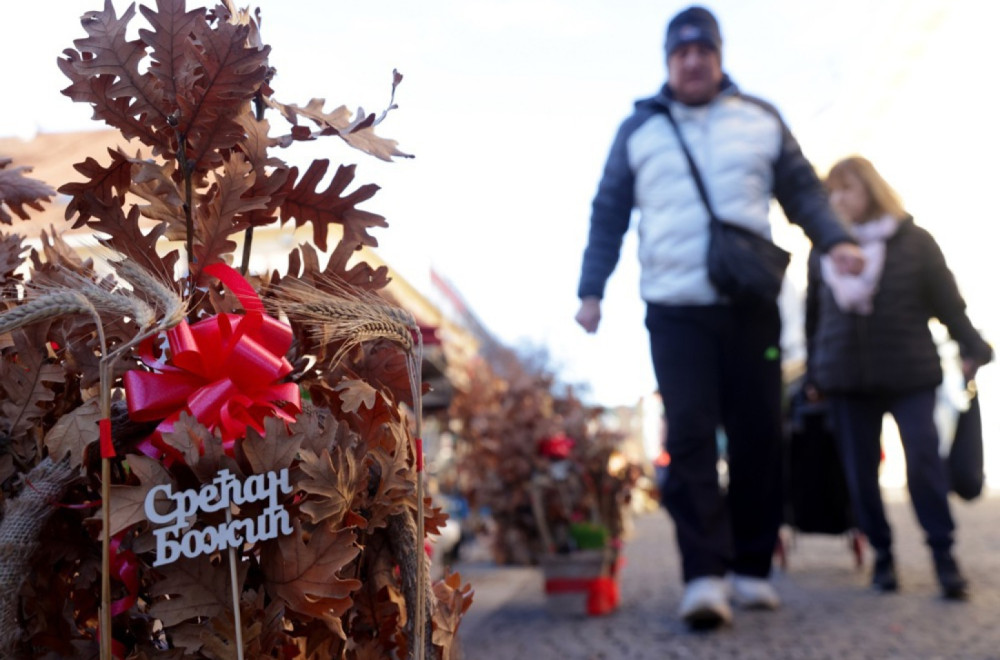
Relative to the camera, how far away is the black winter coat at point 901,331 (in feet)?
17.5

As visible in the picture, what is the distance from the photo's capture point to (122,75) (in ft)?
4.25

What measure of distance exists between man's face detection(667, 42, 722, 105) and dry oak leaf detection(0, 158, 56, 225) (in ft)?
11.4

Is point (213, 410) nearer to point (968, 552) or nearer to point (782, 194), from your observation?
point (782, 194)

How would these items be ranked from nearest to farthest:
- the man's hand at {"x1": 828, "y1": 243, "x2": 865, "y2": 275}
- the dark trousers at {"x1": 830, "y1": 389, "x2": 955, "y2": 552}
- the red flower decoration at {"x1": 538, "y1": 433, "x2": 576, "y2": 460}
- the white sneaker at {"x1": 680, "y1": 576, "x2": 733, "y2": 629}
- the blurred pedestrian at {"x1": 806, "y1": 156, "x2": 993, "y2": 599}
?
1. the white sneaker at {"x1": 680, "y1": 576, "x2": 733, "y2": 629}
2. the man's hand at {"x1": 828, "y1": 243, "x2": 865, "y2": 275}
3. the dark trousers at {"x1": 830, "y1": 389, "x2": 955, "y2": 552}
4. the blurred pedestrian at {"x1": 806, "y1": 156, "x2": 993, "y2": 599}
5. the red flower decoration at {"x1": 538, "y1": 433, "x2": 576, "y2": 460}

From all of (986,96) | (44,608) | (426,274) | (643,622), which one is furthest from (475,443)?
(426,274)

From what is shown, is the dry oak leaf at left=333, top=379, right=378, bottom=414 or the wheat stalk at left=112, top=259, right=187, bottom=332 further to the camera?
the dry oak leaf at left=333, top=379, right=378, bottom=414

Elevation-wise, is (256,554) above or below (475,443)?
below

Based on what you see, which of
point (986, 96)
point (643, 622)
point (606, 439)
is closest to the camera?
point (643, 622)

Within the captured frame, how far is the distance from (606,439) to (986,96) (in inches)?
822

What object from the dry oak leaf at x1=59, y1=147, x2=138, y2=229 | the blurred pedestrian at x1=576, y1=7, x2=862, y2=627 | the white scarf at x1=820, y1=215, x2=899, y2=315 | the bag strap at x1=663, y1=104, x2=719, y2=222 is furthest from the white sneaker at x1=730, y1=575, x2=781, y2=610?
the dry oak leaf at x1=59, y1=147, x2=138, y2=229

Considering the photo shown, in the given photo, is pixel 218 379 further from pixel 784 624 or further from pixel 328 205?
pixel 784 624

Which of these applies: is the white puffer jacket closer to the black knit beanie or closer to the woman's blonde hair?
the black knit beanie

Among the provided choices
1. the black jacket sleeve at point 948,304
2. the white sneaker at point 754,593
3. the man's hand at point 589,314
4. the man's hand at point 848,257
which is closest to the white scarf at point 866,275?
the black jacket sleeve at point 948,304

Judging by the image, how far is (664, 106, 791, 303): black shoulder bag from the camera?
4.30 m
